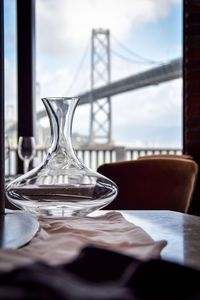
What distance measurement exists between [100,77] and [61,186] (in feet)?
15.5

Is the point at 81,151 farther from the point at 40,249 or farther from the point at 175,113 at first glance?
the point at 40,249

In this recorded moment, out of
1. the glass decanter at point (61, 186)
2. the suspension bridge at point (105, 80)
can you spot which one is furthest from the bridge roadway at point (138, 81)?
the glass decanter at point (61, 186)

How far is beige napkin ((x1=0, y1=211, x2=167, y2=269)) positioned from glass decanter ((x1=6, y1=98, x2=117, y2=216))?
0.08 meters

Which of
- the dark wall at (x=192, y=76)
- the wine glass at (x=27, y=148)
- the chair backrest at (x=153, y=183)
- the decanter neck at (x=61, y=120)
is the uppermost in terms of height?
the dark wall at (x=192, y=76)

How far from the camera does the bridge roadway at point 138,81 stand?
5281mm

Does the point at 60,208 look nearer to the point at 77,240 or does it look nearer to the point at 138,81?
the point at 77,240

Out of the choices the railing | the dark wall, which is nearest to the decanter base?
the dark wall

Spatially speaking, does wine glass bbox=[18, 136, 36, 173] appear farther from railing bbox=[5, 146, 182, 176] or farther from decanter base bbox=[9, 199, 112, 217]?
railing bbox=[5, 146, 182, 176]

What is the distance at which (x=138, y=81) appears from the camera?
18.8 feet

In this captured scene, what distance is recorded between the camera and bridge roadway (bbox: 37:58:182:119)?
5.28m

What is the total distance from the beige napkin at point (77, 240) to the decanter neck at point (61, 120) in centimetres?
22

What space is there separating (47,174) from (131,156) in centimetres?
525

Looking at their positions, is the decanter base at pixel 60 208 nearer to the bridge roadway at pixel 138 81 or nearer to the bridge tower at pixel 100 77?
the bridge roadway at pixel 138 81

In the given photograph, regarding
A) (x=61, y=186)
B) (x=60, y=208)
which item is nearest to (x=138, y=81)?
(x=61, y=186)
